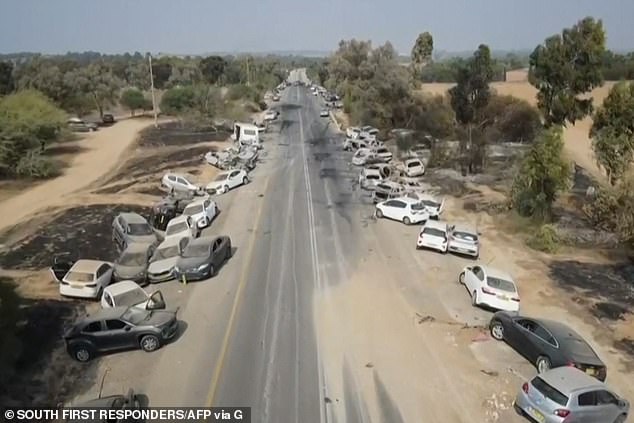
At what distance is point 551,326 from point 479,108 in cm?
2740

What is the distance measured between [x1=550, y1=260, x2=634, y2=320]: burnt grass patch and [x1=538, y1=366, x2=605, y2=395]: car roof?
6.25m

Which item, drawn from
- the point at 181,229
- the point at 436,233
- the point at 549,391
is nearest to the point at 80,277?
the point at 181,229

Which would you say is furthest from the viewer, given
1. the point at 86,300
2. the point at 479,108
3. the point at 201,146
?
the point at 201,146

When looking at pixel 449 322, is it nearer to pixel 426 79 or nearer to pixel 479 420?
pixel 479 420

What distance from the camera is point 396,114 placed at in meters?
56.8

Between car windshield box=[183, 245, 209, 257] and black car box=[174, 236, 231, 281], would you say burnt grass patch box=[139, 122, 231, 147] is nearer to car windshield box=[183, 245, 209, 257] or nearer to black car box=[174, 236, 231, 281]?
black car box=[174, 236, 231, 281]

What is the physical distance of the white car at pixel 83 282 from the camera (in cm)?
1861

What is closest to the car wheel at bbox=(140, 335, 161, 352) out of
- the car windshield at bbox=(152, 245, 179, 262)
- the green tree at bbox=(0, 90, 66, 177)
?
the car windshield at bbox=(152, 245, 179, 262)

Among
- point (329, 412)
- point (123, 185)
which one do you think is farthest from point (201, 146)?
point (329, 412)

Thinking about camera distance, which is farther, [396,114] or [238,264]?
[396,114]

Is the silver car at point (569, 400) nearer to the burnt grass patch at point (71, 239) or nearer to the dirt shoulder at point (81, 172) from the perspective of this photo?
the burnt grass patch at point (71, 239)

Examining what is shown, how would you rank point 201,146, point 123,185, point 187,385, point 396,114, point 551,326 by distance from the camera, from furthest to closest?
point 396,114
point 201,146
point 123,185
point 551,326
point 187,385

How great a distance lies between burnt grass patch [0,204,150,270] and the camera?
22.7 metres

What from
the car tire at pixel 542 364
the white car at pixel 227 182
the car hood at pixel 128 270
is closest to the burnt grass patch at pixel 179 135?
the white car at pixel 227 182
